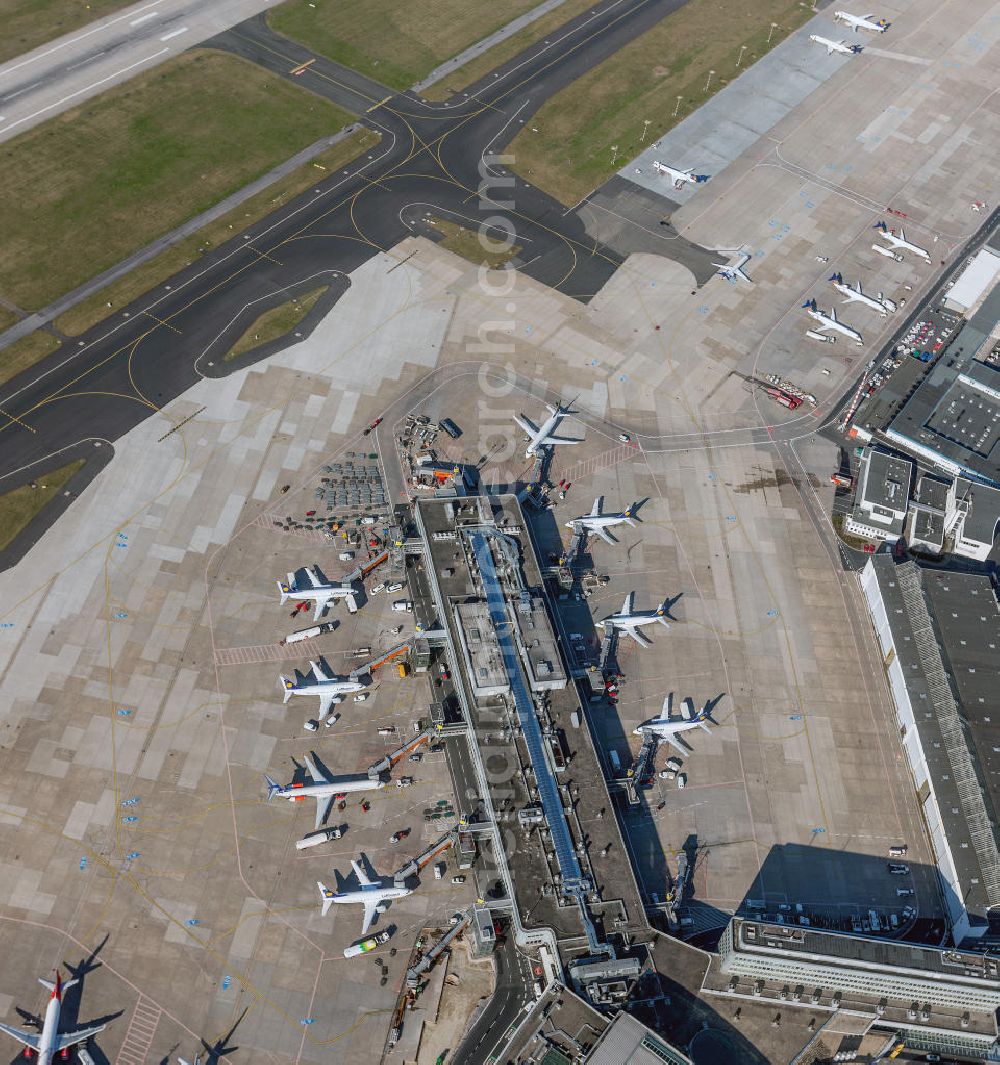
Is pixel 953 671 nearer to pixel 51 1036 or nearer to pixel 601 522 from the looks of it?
pixel 601 522

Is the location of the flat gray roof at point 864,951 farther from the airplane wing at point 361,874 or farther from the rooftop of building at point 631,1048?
the airplane wing at point 361,874

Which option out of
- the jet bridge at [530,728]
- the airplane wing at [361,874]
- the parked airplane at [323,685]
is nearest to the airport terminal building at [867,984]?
the jet bridge at [530,728]

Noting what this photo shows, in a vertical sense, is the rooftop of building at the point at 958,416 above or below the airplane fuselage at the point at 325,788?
above

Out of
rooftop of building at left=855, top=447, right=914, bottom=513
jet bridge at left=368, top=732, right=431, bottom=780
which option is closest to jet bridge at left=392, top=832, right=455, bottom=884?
jet bridge at left=368, top=732, right=431, bottom=780

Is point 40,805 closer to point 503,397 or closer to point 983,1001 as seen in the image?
point 503,397

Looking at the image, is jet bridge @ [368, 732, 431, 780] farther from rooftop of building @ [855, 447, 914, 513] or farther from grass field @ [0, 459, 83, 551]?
rooftop of building @ [855, 447, 914, 513]
